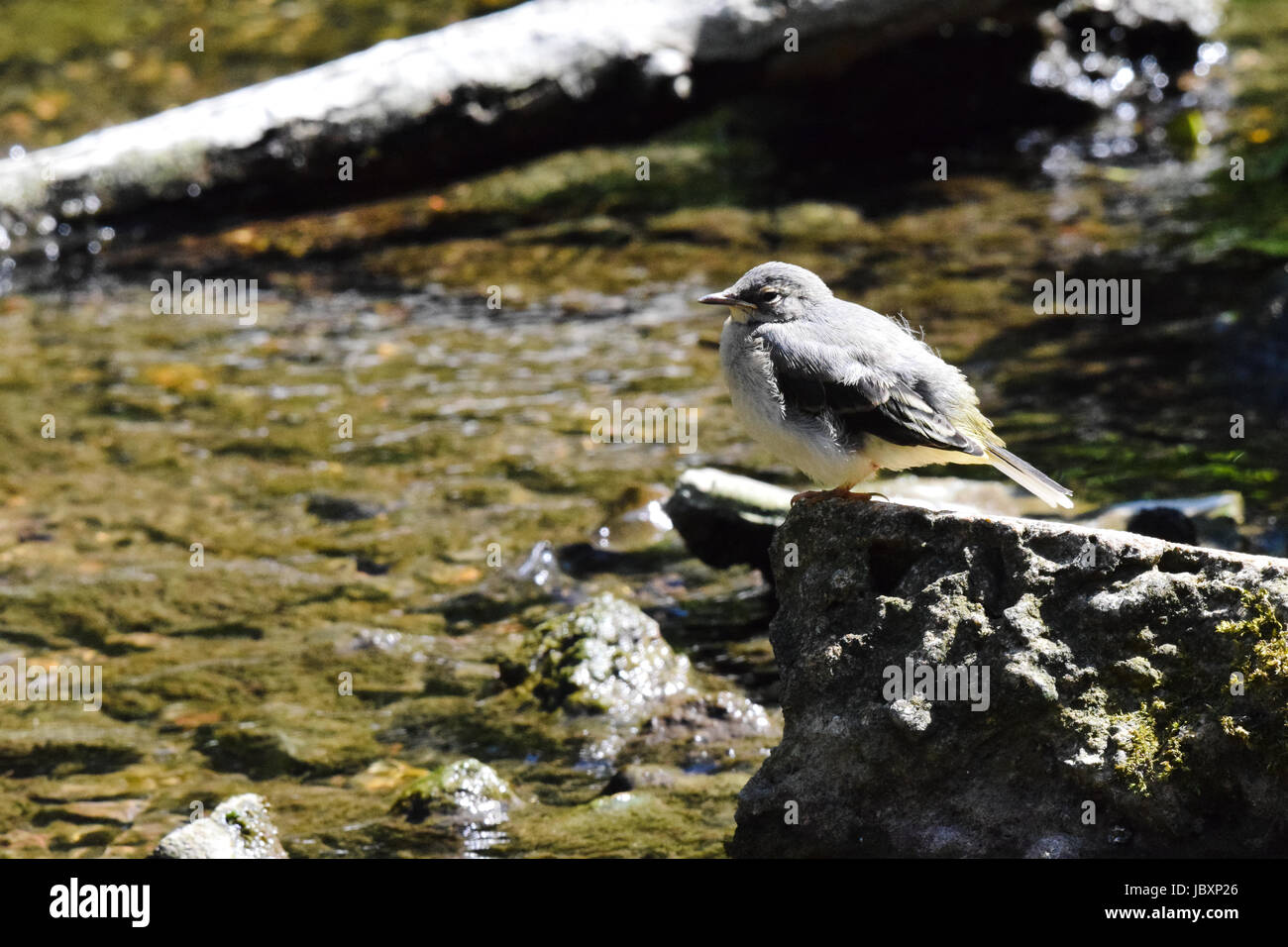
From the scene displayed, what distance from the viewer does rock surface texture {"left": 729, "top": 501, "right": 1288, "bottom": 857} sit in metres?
4.12

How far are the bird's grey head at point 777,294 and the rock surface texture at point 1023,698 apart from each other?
0.89 meters

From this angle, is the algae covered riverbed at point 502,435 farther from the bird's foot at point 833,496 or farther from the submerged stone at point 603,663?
the bird's foot at point 833,496

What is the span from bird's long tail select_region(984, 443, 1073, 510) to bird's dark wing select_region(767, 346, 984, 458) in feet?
0.35

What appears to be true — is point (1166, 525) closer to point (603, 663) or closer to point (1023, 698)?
point (1023, 698)

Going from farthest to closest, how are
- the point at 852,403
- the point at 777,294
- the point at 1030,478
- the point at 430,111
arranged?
the point at 430,111, the point at 777,294, the point at 852,403, the point at 1030,478

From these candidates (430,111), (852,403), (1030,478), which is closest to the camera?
(1030,478)

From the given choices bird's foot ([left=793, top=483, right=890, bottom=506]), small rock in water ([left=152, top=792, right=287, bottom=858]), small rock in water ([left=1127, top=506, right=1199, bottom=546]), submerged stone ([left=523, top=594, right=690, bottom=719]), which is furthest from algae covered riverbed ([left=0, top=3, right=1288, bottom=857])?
bird's foot ([left=793, top=483, right=890, bottom=506])

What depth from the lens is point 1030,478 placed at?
15.8 feet

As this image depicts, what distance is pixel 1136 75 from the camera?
45.8 ft

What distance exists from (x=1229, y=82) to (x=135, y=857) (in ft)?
41.5

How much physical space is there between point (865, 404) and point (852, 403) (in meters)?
0.05

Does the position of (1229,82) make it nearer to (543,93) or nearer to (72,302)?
(543,93)

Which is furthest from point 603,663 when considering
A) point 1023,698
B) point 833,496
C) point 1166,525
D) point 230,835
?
point 1166,525

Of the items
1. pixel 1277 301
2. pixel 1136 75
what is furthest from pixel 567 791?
pixel 1136 75
